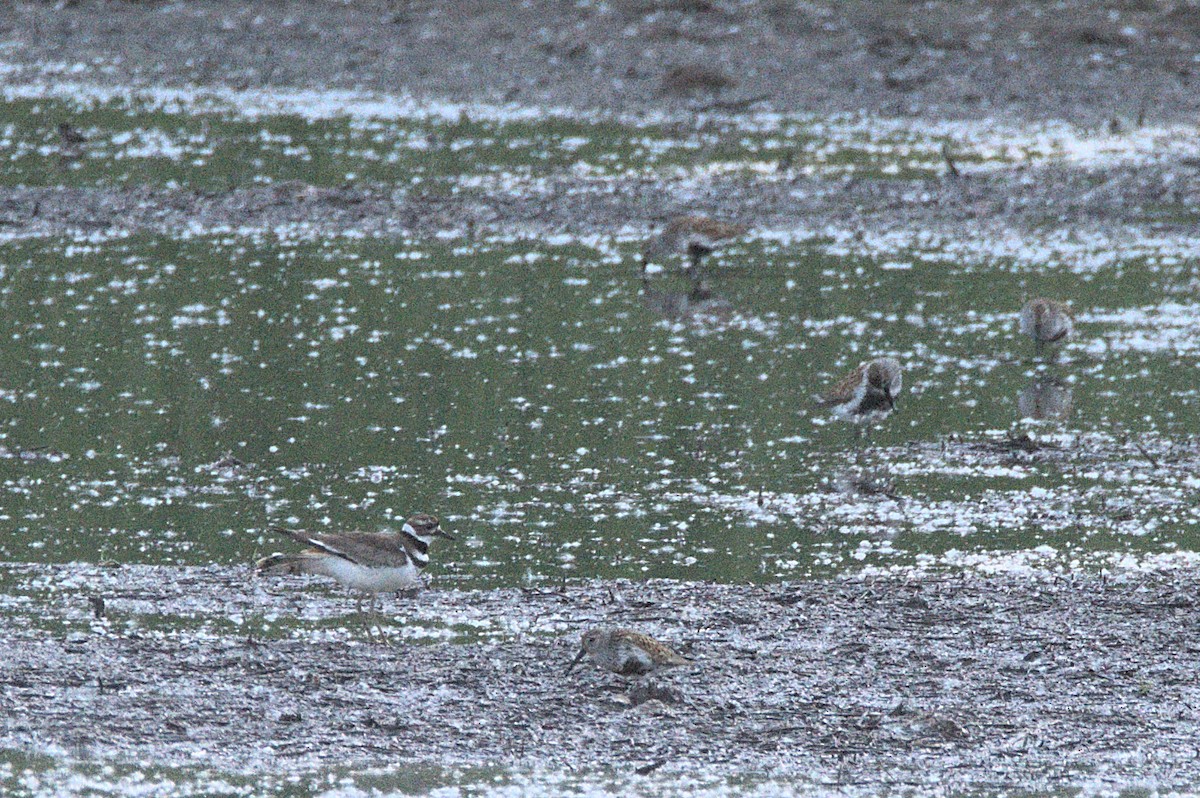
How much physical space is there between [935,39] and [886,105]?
9.70 feet

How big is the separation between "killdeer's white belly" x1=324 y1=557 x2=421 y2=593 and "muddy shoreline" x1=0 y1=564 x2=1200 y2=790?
164 millimetres

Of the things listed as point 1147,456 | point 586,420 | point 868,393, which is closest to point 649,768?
point 1147,456

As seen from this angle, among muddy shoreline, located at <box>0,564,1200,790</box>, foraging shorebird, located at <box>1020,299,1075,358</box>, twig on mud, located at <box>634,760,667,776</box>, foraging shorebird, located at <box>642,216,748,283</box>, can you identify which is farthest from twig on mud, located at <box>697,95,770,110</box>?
twig on mud, located at <box>634,760,667,776</box>

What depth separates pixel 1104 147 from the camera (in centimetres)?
2275

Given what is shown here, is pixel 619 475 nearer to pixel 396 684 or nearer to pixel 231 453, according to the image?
pixel 231 453

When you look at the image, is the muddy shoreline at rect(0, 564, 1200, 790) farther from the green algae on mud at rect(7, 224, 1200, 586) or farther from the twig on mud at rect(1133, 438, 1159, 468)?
the twig on mud at rect(1133, 438, 1159, 468)

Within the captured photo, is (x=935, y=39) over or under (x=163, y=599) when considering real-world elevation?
over

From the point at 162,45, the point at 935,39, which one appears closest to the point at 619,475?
the point at 935,39

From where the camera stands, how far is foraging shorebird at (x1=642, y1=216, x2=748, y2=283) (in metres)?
18.4

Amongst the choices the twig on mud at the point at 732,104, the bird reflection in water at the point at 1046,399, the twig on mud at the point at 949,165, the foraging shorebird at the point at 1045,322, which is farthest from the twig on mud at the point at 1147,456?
the twig on mud at the point at 732,104

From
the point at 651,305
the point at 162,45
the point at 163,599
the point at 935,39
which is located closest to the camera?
the point at 163,599

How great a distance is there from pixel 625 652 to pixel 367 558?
166 centimetres

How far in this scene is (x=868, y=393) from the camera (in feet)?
42.8

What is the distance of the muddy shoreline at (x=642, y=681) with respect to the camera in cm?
767
